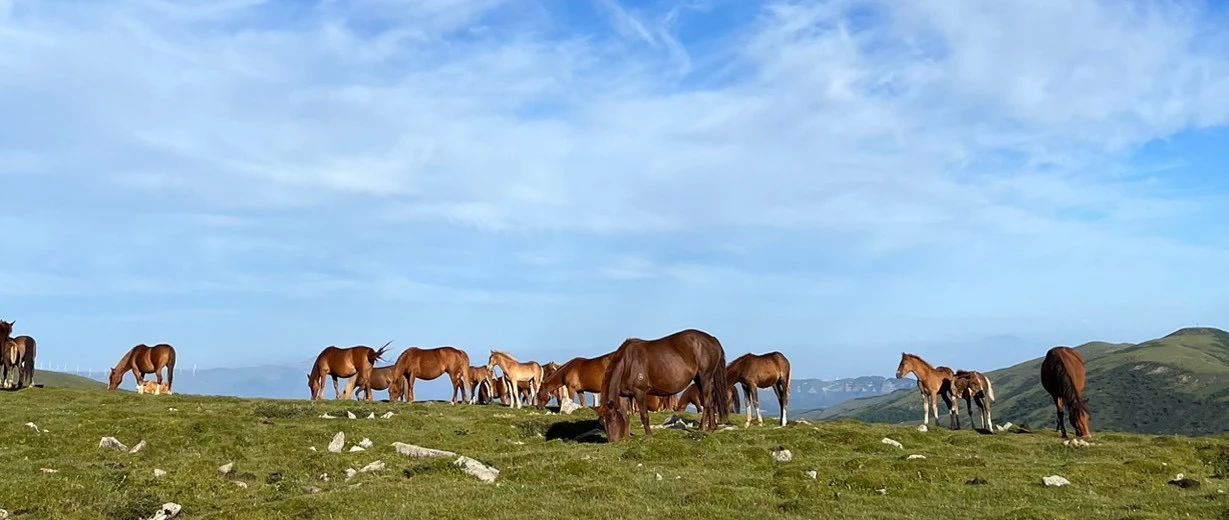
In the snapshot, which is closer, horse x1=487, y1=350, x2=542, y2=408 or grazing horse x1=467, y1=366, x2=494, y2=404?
horse x1=487, y1=350, x2=542, y2=408

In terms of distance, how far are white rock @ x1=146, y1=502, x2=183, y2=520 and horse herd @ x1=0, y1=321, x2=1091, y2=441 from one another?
12052 mm

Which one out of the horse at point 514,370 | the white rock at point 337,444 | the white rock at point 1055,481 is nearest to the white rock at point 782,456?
the white rock at point 1055,481

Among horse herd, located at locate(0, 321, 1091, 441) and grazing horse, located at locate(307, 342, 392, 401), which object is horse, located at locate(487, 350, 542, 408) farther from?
grazing horse, located at locate(307, 342, 392, 401)

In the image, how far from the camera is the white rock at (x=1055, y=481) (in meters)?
19.9

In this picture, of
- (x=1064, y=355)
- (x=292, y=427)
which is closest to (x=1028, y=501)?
(x=1064, y=355)

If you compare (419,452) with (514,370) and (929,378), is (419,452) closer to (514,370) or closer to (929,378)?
(514,370)

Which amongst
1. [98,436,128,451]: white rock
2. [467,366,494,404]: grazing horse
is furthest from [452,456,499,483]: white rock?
[467,366,494,404]: grazing horse

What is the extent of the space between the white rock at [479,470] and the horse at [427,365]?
23547 millimetres

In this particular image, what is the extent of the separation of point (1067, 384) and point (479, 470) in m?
22.1

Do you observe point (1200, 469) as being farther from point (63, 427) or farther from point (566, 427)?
point (63, 427)

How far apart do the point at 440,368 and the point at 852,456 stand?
2639cm

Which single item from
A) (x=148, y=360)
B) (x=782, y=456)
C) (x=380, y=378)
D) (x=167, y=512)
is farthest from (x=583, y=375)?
(x=148, y=360)

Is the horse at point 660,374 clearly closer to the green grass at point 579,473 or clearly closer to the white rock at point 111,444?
the green grass at point 579,473

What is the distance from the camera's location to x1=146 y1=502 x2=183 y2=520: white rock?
1747cm
